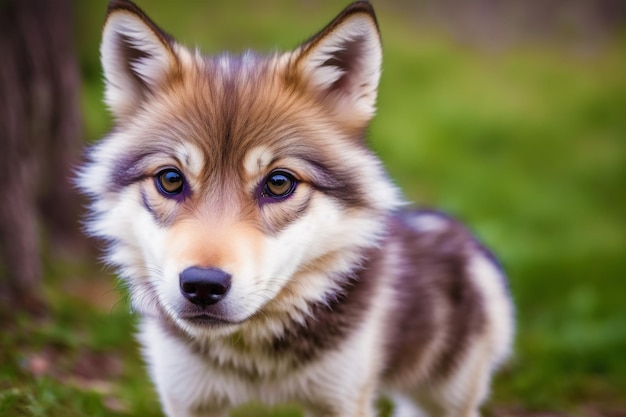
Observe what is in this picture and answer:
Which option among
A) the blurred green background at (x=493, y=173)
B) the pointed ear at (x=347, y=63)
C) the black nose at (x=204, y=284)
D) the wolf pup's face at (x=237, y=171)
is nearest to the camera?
the black nose at (x=204, y=284)

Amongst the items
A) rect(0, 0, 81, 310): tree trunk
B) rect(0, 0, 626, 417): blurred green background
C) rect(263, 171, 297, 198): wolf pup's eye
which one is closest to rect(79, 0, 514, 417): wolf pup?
rect(263, 171, 297, 198): wolf pup's eye

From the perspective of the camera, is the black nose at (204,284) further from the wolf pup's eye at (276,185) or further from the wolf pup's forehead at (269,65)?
the wolf pup's forehead at (269,65)

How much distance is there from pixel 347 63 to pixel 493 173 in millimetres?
6581

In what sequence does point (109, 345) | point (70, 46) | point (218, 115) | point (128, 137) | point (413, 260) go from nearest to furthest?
1. point (218, 115)
2. point (128, 137)
3. point (413, 260)
4. point (109, 345)
5. point (70, 46)

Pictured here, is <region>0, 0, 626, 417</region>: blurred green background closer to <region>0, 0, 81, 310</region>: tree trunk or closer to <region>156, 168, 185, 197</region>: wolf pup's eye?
<region>0, 0, 81, 310</region>: tree trunk

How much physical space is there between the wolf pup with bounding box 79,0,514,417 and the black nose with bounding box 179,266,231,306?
6 centimetres

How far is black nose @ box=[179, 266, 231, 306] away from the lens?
2.62 metres

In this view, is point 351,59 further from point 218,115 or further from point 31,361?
point 31,361

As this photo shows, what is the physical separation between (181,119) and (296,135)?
1.72 ft

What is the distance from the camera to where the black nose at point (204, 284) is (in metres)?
2.62

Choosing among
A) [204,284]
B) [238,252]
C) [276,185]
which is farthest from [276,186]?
[204,284]

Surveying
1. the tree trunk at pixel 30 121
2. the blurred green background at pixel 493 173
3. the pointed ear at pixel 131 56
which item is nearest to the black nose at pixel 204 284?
the blurred green background at pixel 493 173

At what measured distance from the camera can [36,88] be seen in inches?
221

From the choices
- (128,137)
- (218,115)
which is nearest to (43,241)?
(128,137)
